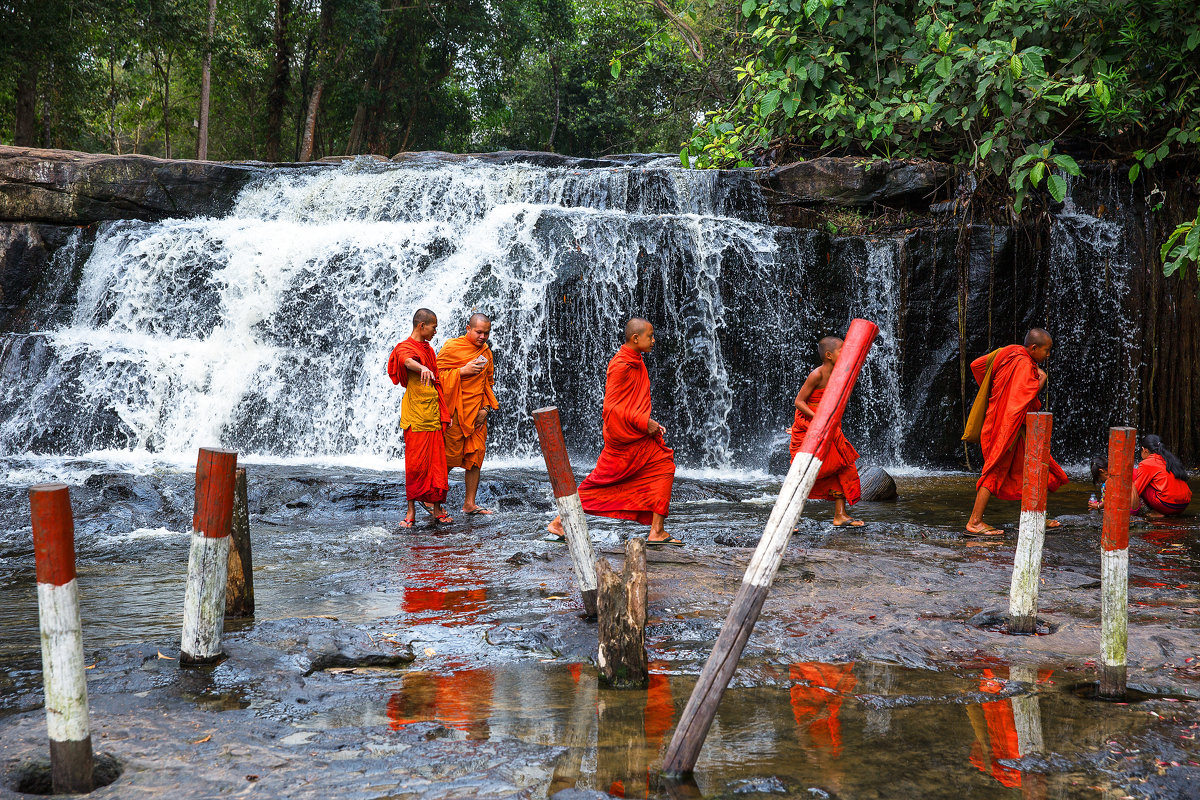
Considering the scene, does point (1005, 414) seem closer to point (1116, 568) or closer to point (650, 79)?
point (1116, 568)

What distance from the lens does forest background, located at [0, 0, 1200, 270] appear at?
33.9 ft

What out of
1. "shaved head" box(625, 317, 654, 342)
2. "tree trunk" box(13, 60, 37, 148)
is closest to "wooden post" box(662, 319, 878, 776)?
"shaved head" box(625, 317, 654, 342)

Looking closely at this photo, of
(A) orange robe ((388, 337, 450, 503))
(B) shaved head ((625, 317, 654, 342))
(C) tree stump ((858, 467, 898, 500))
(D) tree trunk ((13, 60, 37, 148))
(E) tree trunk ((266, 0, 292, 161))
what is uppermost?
(E) tree trunk ((266, 0, 292, 161))

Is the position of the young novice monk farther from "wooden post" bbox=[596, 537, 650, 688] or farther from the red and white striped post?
the red and white striped post

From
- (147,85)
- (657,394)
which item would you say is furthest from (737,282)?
(147,85)

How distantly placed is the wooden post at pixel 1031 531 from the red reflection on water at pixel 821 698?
3.18 ft

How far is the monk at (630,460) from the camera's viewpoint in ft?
21.1

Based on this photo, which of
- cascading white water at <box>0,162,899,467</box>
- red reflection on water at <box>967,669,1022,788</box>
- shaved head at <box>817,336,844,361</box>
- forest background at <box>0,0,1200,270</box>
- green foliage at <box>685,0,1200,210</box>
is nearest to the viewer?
red reflection on water at <box>967,669,1022,788</box>

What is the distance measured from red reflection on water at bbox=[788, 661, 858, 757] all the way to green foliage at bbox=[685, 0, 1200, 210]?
24.4 feet

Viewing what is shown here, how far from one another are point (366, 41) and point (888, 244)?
1474 cm

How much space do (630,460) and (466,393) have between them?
2139mm

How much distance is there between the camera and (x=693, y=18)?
20.3 m

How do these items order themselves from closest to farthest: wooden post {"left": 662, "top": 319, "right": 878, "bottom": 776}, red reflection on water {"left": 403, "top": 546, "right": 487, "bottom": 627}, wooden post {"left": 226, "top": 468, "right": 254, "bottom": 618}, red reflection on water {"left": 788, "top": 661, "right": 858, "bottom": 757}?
wooden post {"left": 662, "top": 319, "right": 878, "bottom": 776} → red reflection on water {"left": 788, "top": 661, "right": 858, "bottom": 757} → wooden post {"left": 226, "top": 468, "right": 254, "bottom": 618} → red reflection on water {"left": 403, "top": 546, "right": 487, "bottom": 627}

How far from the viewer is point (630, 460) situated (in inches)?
253
